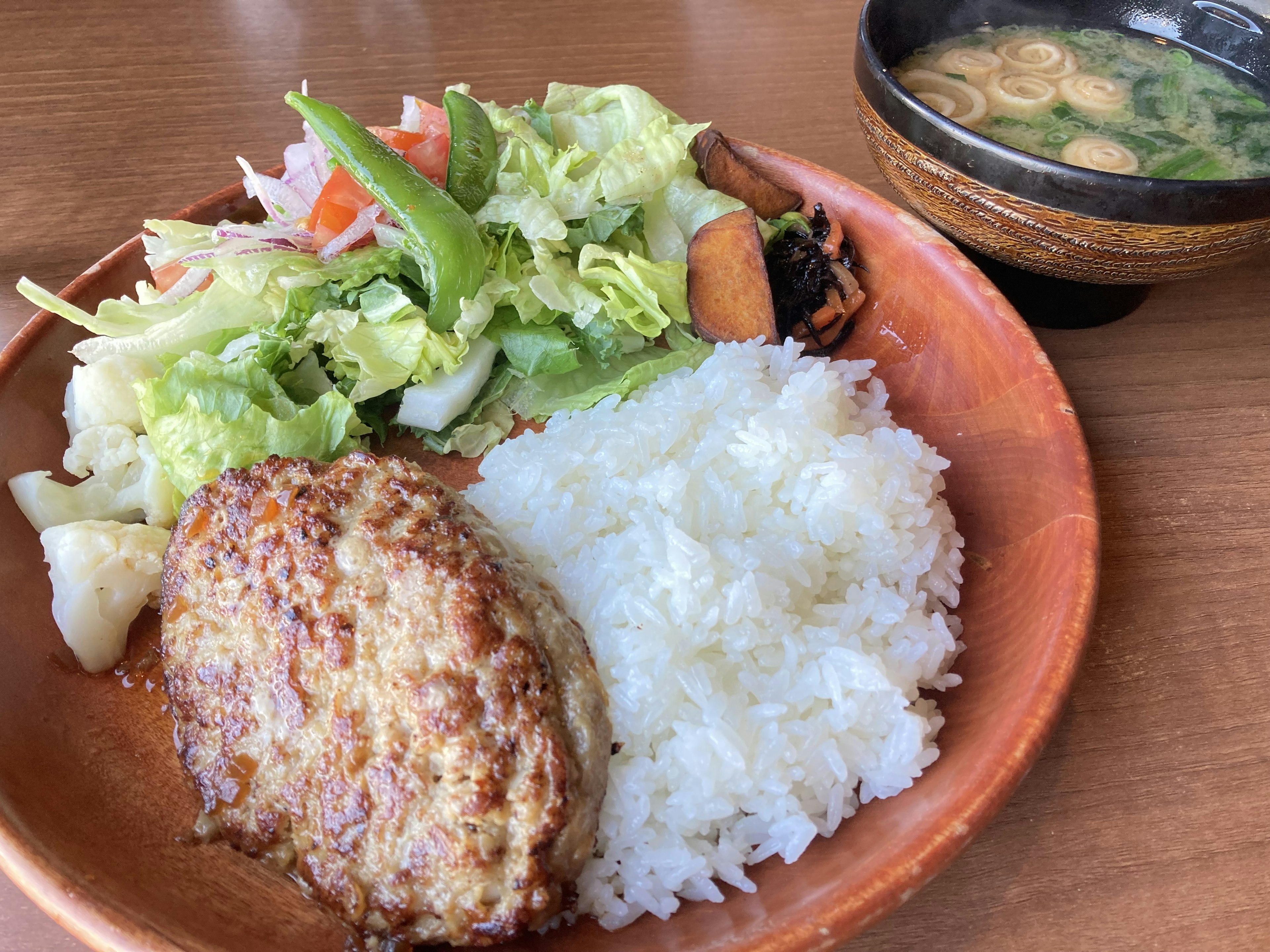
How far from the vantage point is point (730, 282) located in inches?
95.3

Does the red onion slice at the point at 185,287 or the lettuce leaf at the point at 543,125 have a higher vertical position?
the lettuce leaf at the point at 543,125

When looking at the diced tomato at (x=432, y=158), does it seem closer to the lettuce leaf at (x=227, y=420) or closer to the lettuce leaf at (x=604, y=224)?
the lettuce leaf at (x=604, y=224)

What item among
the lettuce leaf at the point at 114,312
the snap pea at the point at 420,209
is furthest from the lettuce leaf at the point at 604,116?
the lettuce leaf at the point at 114,312

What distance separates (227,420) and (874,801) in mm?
1720

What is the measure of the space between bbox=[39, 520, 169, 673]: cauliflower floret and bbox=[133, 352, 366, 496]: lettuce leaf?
0.21 metres

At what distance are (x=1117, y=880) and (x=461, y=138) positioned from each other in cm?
236

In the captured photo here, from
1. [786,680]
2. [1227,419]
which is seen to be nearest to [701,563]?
[786,680]

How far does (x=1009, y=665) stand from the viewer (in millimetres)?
1646

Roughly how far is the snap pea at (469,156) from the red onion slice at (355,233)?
227 millimetres

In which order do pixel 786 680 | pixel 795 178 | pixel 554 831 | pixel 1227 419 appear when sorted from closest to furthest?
pixel 554 831
pixel 786 680
pixel 1227 419
pixel 795 178

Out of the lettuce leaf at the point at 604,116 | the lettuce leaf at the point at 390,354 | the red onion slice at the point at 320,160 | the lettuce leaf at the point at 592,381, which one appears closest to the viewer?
the lettuce leaf at the point at 390,354

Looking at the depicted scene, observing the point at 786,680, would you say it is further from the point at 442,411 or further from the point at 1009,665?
the point at 442,411

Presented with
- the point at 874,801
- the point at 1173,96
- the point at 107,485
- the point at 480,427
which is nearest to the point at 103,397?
the point at 107,485

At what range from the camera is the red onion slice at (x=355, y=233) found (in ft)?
7.75
